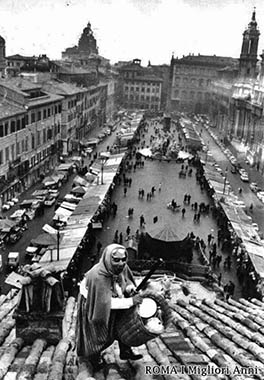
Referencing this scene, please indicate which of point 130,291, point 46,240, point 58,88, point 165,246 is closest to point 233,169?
point 58,88

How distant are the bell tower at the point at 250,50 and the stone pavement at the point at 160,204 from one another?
47662 mm

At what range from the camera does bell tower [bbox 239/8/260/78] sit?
9444 centimetres

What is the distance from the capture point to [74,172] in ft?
198

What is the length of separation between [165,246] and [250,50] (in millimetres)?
76400

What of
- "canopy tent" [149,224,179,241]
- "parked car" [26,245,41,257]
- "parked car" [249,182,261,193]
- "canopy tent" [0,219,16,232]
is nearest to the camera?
"canopy tent" [149,224,179,241]

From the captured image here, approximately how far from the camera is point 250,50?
9594 cm

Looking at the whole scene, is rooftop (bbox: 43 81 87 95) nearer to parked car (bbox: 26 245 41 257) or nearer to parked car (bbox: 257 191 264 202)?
parked car (bbox: 257 191 264 202)

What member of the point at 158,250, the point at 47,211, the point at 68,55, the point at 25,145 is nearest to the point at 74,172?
the point at 25,145

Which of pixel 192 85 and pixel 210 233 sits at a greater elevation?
pixel 192 85

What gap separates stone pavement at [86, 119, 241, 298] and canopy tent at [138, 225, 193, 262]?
520mm

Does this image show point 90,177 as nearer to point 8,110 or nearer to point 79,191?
point 79,191

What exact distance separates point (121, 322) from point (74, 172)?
53159 millimetres

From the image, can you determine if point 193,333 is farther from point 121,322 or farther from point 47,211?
point 47,211

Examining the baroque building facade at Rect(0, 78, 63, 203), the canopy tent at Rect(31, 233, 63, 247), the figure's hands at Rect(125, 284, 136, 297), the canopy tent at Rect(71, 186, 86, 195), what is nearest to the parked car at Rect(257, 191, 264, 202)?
the canopy tent at Rect(71, 186, 86, 195)
